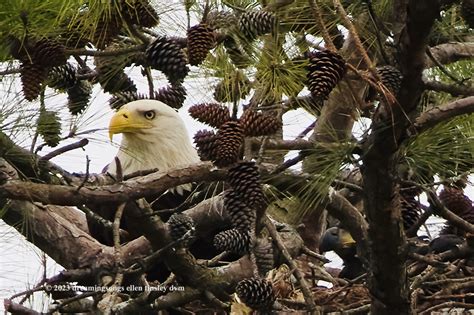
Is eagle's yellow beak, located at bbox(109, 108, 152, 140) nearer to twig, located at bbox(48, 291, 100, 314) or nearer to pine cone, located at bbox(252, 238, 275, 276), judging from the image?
pine cone, located at bbox(252, 238, 275, 276)

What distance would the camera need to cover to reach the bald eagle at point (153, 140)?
4.37m

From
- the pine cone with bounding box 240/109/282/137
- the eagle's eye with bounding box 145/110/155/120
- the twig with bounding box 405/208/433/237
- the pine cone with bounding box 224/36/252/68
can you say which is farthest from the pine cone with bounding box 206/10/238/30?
the eagle's eye with bounding box 145/110/155/120

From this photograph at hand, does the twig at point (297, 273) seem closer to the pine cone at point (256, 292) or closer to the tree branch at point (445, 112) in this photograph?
the pine cone at point (256, 292)

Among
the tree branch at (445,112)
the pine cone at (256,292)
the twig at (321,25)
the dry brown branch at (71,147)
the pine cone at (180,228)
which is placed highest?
the twig at (321,25)

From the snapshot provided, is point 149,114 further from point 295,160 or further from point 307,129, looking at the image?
point 295,160

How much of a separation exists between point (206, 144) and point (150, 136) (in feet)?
5.75

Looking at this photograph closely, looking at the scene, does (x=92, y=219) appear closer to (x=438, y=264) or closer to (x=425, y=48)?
(x=438, y=264)

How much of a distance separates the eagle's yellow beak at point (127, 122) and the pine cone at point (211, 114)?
112 cm

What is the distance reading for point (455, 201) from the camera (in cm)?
351

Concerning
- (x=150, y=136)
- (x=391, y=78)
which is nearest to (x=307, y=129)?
(x=150, y=136)

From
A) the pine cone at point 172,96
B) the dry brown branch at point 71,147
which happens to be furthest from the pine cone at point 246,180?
the pine cone at point 172,96

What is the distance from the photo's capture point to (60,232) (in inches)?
139

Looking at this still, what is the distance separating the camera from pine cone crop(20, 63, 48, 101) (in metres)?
2.94

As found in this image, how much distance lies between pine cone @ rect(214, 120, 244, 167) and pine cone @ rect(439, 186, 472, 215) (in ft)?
2.86
